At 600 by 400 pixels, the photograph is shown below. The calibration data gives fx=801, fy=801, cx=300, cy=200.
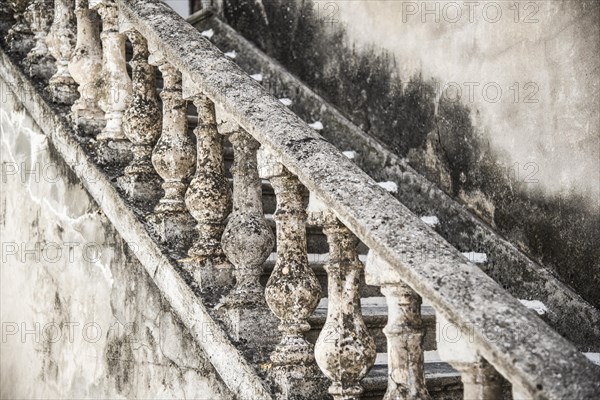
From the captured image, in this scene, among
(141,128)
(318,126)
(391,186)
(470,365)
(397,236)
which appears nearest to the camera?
(470,365)

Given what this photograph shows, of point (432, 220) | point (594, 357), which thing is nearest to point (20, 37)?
point (432, 220)

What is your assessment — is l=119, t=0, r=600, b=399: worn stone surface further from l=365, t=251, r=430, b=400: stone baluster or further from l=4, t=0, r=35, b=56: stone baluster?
l=4, t=0, r=35, b=56: stone baluster

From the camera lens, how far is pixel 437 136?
4.38m

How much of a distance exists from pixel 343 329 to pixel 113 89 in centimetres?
166

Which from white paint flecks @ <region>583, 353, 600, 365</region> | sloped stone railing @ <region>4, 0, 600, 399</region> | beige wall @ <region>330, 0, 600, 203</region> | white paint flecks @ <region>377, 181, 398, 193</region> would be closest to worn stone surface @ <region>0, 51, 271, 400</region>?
sloped stone railing @ <region>4, 0, 600, 399</region>

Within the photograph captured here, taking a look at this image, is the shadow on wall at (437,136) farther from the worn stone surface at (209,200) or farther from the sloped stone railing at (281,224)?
the worn stone surface at (209,200)

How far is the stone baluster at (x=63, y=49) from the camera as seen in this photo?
3.69 m

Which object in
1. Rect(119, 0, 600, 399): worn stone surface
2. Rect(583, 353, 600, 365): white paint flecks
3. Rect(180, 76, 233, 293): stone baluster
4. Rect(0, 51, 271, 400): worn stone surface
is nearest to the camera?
Rect(119, 0, 600, 399): worn stone surface

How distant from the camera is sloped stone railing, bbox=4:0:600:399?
1839 mm

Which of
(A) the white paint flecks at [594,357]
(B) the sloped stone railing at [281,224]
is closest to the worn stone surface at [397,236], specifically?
(B) the sloped stone railing at [281,224]

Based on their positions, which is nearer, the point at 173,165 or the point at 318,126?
the point at 173,165

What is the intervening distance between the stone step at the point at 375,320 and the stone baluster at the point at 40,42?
1801 mm

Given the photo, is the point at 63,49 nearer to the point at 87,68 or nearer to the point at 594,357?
the point at 87,68

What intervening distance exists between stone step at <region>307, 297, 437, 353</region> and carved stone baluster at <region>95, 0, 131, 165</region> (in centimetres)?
107
